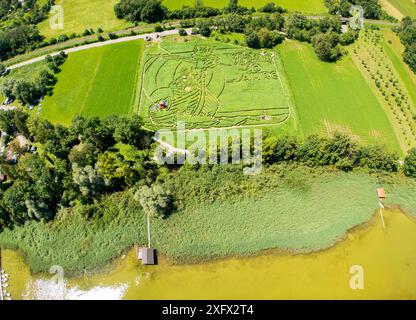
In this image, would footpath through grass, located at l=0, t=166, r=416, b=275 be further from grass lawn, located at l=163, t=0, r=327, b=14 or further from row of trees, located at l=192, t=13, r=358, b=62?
grass lawn, located at l=163, t=0, r=327, b=14

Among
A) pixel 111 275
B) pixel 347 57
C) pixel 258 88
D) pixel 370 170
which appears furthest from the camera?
pixel 347 57

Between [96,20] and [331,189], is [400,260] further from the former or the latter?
[96,20]

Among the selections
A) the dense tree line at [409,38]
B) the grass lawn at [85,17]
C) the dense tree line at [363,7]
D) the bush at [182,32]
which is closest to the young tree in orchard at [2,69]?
the grass lawn at [85,17]

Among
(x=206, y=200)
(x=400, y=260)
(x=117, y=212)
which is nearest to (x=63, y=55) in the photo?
(x=117, y=212)

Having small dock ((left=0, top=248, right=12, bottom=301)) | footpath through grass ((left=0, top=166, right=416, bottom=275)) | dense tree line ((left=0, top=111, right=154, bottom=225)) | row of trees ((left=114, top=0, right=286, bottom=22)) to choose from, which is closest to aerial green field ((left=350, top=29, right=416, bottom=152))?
footpath through grass ((left=0, top=166, right=416, bottom=275))

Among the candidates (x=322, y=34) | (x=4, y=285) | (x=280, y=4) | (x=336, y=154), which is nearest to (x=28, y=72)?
(x=4, y=285)

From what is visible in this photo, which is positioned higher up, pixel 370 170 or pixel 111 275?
pixel 370 170
